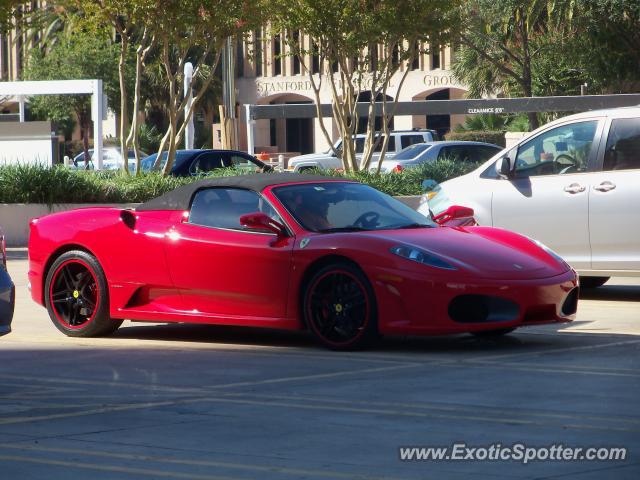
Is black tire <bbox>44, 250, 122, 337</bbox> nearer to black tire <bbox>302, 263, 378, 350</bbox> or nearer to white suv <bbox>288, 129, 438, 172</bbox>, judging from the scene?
black tire <bbox>302, 263, 378, 350</bbox>

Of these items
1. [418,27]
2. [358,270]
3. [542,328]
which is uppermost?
[418,27]

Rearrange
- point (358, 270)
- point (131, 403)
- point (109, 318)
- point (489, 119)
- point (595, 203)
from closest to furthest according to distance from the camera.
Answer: point (131, 403) → point (358, 270) → point (109, 318) → point (595, 203) → point (489, 119)

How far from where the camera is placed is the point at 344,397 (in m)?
7.33

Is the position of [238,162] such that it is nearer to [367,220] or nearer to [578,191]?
[578,191]

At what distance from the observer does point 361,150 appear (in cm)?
3600

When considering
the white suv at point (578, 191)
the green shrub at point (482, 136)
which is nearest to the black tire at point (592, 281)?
the white suv at point (578, 191)

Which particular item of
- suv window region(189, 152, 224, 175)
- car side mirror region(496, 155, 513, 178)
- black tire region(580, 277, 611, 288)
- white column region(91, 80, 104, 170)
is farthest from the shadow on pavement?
white column region(91, 80, 104, 170)

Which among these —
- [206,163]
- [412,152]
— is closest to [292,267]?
[206,163]

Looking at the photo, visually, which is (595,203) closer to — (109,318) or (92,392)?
(109,318)

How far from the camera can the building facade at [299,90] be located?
6181cm

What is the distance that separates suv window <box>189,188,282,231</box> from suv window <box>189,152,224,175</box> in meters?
14.4

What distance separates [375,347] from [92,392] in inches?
92.5

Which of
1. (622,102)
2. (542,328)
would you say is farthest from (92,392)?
(622,102)

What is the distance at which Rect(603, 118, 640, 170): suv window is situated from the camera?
11961 mm
